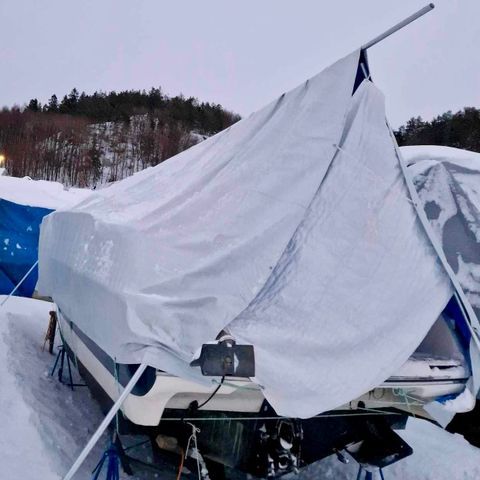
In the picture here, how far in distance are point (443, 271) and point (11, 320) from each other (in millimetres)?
4952

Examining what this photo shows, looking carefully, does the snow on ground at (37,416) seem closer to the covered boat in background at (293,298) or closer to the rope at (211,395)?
the covered boat in background at (293,298)

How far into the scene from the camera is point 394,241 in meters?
2.48

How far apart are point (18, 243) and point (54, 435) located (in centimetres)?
502

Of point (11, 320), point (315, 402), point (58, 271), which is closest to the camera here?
point (315, 402)

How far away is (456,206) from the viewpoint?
3846 mm

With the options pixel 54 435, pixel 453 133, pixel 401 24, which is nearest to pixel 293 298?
pixel 401 24

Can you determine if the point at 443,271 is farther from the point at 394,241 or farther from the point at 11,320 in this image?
the point at 11,320

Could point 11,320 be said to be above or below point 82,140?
below

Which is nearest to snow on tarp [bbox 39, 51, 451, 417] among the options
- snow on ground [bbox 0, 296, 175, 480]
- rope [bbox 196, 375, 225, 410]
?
rope [bbox 196, 375, 225, 410]

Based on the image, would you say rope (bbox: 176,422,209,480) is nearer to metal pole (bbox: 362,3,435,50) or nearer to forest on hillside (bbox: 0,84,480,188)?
metal pole (bbox: 362,3,435,50)

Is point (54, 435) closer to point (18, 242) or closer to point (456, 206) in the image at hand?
point (456, 206)

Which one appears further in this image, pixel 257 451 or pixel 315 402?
Result: pixel 257 451

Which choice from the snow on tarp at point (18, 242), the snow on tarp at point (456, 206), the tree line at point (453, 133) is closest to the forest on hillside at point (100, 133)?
the tree line at point (453, 133)

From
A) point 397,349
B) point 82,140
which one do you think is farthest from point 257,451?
point 82,140
